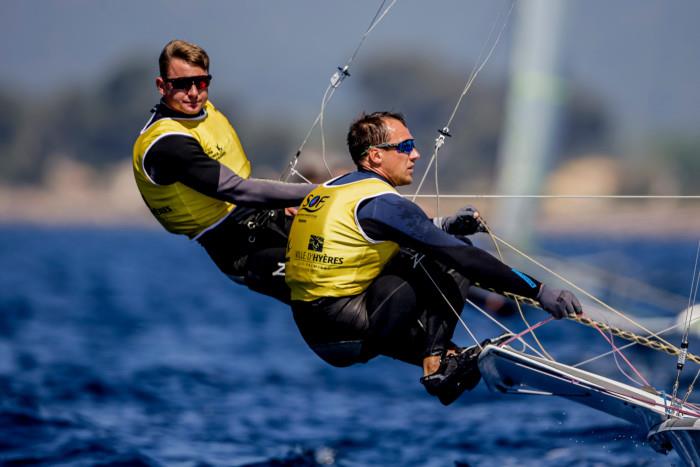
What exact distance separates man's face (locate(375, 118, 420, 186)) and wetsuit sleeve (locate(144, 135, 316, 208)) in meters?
0.38

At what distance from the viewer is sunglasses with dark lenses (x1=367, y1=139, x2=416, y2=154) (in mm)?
4125

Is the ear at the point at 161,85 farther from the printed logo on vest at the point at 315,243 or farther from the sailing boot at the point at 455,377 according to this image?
the sailing boot at the point at 455,377

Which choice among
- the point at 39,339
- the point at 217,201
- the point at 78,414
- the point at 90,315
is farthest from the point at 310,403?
the point at 90,315

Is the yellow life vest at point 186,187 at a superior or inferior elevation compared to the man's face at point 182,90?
inferior

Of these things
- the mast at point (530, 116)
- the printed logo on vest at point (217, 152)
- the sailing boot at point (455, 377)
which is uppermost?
the mast at point (530, 116)

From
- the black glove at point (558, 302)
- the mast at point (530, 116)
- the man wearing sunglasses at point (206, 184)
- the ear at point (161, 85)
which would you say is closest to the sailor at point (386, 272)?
the black glove at point (558, 302)

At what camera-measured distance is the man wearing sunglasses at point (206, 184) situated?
423 centimetres

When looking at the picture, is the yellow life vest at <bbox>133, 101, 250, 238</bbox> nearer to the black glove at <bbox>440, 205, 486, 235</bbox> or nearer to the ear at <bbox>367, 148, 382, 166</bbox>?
the ear at <bbox>367, 148, 382, 166</bbox>

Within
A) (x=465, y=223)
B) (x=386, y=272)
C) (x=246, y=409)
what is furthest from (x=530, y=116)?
(x=386, y=272)

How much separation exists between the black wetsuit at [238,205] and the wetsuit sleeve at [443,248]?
0.49m

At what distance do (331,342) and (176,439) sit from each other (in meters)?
2.85

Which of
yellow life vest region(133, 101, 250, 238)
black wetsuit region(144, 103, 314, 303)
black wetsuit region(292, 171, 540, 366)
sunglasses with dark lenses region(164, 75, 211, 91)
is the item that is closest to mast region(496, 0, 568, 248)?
black wetsuit region(144, 103, 314, 303)

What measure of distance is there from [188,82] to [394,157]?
884 mm

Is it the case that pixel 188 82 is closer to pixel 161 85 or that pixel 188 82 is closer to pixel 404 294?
pixel 161 85
